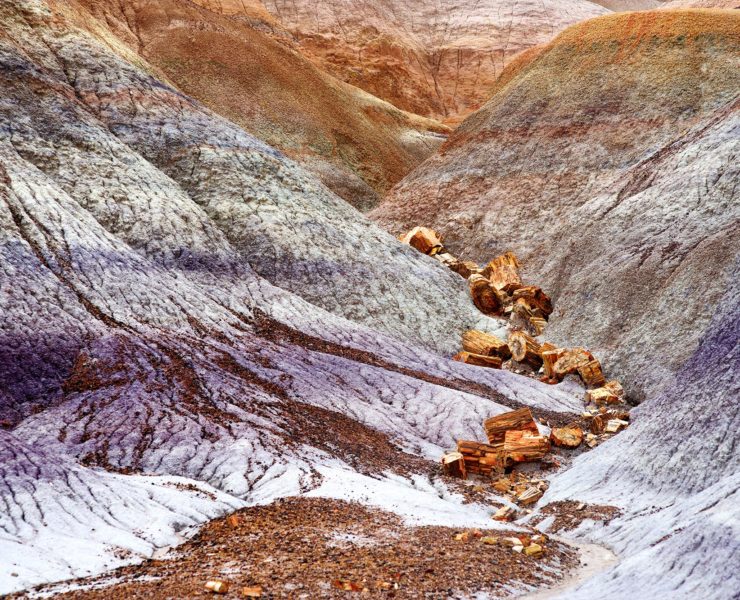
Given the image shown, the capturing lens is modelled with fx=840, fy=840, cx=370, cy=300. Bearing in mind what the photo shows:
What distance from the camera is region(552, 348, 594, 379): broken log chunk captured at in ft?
94.8

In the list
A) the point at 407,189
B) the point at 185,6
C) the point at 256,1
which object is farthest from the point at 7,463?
the point at 256,1

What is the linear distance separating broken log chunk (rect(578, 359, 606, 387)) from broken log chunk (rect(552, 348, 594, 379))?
0.16m

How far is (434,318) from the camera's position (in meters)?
33.7

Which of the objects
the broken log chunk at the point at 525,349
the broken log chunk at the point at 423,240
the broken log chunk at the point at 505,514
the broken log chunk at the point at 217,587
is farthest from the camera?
the broken log chunk at the point at 423,240

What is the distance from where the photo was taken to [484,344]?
32188 mm

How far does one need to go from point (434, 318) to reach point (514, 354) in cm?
384

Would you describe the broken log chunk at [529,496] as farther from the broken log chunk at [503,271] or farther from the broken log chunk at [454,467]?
the broken log chunk at [503,271]

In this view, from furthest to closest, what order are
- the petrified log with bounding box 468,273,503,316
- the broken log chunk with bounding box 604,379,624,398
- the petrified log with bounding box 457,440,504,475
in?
the petrified log with bounding box 468,273,503,316, the broken log chunk with bounding box 604,379,624,398, the petrified log with bounding box 457,440,504,475

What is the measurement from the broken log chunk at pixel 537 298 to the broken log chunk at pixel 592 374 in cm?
708

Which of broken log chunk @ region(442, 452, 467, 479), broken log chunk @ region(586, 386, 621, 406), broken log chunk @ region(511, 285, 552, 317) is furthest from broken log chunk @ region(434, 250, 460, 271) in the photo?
broken log chunk @ region(442, 452, 467, 479)

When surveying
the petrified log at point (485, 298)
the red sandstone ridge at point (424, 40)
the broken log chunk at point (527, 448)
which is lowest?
the broken log chunk at point (527, 448)

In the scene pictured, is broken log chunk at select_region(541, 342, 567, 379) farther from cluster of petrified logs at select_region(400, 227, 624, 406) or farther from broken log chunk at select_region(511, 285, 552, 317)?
broken log chunk at select_region(511, 285, 552, 317)

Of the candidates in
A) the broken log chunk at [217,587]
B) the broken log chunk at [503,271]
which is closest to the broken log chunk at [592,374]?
the broken log chunk at [503,271]

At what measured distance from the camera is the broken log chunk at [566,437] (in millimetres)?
21844
